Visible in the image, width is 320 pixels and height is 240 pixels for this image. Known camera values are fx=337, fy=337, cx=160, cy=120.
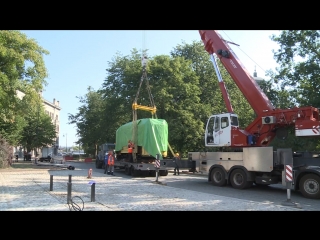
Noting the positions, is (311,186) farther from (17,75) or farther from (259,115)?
(17,75)

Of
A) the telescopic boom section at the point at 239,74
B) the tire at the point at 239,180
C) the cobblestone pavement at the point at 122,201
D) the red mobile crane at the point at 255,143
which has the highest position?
the telescopic boom section at the point at 239,74

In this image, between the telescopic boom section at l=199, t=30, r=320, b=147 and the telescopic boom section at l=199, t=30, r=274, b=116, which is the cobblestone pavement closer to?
the telescopic boom section at l=199, t=30, r=320, b=147

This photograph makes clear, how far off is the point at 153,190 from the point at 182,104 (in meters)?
21.9

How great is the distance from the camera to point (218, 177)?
17141mm

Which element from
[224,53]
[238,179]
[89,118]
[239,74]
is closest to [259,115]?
[239,74]

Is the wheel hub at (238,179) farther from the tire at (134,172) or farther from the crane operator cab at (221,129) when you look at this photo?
the tire at (134,172)

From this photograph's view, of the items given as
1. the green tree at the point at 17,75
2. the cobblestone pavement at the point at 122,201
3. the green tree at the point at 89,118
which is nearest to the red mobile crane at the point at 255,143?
the cobblestone pavement at the point at 122,201

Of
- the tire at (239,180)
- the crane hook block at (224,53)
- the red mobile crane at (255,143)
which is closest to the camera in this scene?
the red mobile crane at (255,143)

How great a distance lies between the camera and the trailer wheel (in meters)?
13.0

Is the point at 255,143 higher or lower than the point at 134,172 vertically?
higher

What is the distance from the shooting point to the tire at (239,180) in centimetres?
1557

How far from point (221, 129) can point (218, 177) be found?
246 centimetres

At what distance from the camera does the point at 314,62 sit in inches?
968

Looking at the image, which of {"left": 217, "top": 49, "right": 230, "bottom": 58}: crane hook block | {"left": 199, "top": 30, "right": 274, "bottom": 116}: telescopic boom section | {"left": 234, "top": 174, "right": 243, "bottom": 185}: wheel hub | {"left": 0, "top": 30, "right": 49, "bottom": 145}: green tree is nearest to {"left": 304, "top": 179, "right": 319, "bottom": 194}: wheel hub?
{"left": 234, "top": 174, "right": 243, "bottom": 185}: wheel hub
